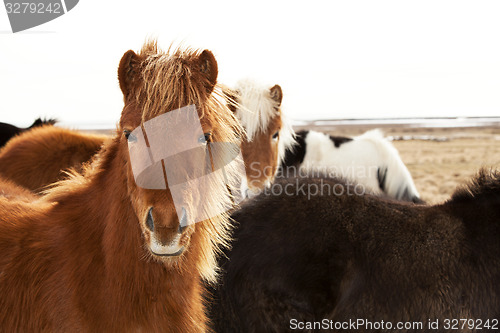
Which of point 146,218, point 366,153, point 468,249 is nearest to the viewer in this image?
point 146,218

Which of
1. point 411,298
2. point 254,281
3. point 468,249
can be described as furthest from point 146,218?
point 468,249

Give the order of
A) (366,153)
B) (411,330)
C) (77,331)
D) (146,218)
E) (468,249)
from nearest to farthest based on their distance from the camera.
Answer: (146,218) < (77,331) < (411,330) < (468,249) < (366,153)

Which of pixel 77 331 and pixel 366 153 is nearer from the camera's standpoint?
pixel 77 331

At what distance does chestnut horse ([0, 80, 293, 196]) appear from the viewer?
4.89 metres

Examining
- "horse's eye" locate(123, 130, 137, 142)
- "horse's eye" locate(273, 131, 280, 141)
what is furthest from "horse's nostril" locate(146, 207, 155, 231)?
"horse's eye" locate(273, 131, 280, 141)

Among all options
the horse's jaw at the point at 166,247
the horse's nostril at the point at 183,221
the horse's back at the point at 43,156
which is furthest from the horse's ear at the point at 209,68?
the horse's back at the point at 43,156

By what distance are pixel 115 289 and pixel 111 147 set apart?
2.43 feet

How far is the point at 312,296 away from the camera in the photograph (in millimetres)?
2922

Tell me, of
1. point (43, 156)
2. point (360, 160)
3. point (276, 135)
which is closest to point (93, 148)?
point (43, 156)

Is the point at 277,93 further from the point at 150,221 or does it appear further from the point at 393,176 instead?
the point at 150,221

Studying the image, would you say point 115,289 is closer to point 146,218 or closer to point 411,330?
point 146,218

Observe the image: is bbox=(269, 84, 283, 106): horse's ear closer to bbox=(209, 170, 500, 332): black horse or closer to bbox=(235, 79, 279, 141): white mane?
bbox=(235, 79, 279, 141): white mane

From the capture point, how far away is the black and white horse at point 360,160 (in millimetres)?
6531

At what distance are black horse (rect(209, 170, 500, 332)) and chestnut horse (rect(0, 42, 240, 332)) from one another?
85cm
